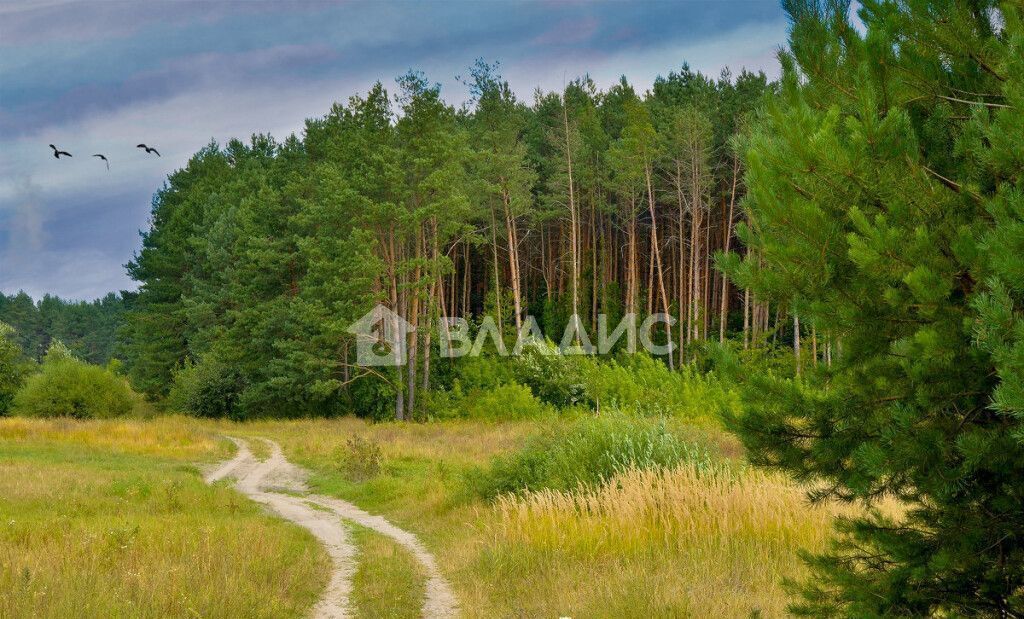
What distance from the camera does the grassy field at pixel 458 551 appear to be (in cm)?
652

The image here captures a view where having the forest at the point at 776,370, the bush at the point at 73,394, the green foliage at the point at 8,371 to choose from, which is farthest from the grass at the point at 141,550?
the green foliage at the point at 8,371

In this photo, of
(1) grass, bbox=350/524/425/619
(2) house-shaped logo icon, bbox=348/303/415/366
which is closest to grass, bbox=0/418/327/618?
(1) grass, bbox=350/524/425/619

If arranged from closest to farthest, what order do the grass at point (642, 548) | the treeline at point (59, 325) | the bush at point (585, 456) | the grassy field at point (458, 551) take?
the grass at point (642, 548), the grassy field at point (458, 551), the bush at point (585, 456), the treeline at point (59, 325)

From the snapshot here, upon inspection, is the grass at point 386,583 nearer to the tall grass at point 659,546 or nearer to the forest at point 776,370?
the forest at point 776,370

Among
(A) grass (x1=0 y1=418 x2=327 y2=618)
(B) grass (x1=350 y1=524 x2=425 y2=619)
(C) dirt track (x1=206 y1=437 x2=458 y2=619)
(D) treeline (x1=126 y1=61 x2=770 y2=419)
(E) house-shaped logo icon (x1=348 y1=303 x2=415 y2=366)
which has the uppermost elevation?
(D) treeline (x1=126 y1=61 x2=770 y2=419)

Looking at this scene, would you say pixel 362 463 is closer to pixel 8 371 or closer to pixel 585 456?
pixel 585 456

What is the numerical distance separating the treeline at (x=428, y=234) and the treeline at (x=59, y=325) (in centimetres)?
6961

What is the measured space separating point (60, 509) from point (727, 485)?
10250 mm

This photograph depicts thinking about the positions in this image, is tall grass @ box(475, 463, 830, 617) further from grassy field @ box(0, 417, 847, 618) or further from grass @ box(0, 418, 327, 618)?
grass @ box(0, 418, 327, 618)

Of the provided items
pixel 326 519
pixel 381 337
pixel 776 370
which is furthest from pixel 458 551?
pixel 381 337

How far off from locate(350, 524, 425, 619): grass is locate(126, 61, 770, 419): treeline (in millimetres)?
20311

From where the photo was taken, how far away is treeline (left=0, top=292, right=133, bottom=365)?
112 m

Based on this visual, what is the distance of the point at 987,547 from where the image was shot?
3492 mm

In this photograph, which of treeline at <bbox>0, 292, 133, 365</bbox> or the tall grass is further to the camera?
treeline at <bbox>0, 292, 133, 365</bbox>
